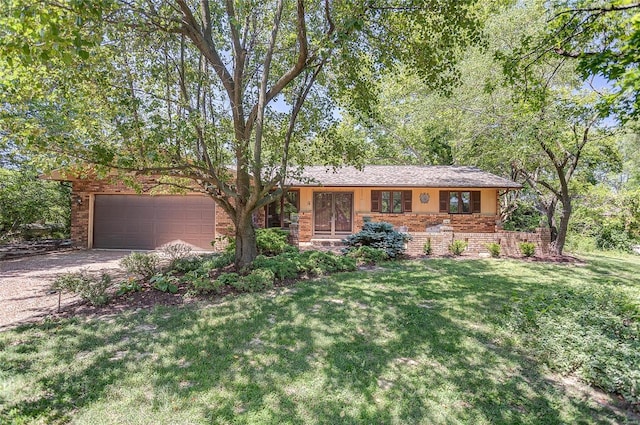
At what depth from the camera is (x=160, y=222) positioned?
42.9 ft

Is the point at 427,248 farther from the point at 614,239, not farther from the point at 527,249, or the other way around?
the point at 614,239

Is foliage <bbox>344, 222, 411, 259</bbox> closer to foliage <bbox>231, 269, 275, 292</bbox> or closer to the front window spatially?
the front window

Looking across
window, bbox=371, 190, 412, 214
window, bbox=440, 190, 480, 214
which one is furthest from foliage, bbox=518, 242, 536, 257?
window, bbox=371, 190, 412, 214

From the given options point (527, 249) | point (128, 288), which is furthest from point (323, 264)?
point (527, 249)

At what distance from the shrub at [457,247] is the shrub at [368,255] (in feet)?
9.36

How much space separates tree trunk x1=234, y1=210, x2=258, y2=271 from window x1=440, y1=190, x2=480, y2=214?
33.2ft

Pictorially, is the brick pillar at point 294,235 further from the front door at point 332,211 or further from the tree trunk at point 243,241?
the tree trunk at point 243,241

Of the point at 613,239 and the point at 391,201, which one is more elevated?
the point at 391,201

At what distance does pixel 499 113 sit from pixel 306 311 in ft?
37.2

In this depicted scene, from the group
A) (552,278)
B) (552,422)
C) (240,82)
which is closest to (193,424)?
(552,422)

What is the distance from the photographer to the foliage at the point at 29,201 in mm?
11487

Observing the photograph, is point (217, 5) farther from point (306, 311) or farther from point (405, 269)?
point (405, 269)

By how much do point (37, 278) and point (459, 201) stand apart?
610 inches

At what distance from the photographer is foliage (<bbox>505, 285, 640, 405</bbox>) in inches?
131
